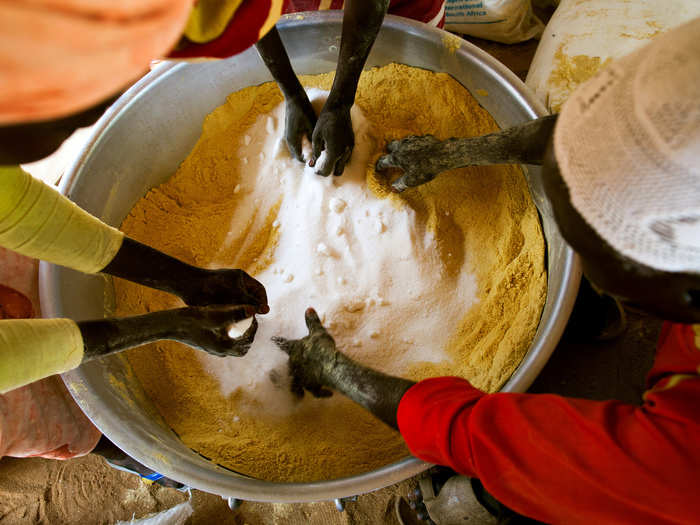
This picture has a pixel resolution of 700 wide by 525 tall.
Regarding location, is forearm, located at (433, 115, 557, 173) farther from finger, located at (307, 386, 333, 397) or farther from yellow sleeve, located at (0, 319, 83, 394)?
yellow sleeve, located at (0, 319, 83, 394)

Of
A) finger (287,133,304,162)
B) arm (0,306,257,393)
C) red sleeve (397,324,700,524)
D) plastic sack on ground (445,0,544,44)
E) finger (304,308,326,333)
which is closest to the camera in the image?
red sleeve (397,324,700,524)

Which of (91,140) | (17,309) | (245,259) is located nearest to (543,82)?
(245,259)

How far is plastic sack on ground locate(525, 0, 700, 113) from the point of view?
3.03 ft

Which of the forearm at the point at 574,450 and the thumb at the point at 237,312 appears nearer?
the forearm at the point at 574,450

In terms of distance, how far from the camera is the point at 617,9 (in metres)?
0.98

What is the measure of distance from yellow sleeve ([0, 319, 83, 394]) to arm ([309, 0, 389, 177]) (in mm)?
488

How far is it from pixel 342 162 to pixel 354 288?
0.24 meters

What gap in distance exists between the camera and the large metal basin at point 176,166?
64 cm

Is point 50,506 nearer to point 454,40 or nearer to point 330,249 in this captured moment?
point 330,249

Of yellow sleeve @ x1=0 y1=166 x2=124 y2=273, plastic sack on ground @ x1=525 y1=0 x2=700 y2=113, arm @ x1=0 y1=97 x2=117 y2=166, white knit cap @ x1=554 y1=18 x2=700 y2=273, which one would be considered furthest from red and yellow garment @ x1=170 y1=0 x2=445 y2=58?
plastic sack on ground @ x1=525 y1=0 x2=700 y2=113

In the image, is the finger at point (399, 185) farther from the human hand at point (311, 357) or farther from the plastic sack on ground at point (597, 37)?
the plastic sack on ground at point (597, 37)

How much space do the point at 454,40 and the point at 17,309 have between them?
2.96ft

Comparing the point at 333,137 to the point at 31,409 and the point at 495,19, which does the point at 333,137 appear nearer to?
the point at 31,409

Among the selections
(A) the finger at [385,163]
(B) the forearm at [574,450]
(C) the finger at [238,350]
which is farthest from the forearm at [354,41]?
(B) the forearm at [574,450]
